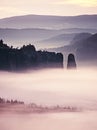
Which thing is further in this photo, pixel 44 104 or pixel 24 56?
pixel 24 56

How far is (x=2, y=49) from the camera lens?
584ft

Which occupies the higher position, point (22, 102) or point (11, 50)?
point (11, 50)

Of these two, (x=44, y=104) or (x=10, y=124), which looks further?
(x=44, y=104)

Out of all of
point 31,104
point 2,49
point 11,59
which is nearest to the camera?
point 31,104

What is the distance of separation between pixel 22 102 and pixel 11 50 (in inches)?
1764

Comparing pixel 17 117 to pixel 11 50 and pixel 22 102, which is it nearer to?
pixel 22 102

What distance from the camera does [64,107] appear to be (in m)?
161

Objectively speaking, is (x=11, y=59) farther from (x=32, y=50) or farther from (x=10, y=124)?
(x=10, y=124)

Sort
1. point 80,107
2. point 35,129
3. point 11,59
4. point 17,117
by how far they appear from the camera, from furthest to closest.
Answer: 1. point 11,59
2. point 80,107
3. point 17,117
4. point 35,129

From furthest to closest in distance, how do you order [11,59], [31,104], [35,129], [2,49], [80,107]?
[11,59], [2,49], [80,107], [31,104], [35,129]

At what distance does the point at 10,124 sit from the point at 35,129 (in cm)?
845

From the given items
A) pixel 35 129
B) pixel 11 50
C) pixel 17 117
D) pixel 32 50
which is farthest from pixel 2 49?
pixel 35 129

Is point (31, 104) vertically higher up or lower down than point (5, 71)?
lower down

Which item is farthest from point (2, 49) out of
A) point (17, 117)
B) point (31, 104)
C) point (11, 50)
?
point (17, 117)
